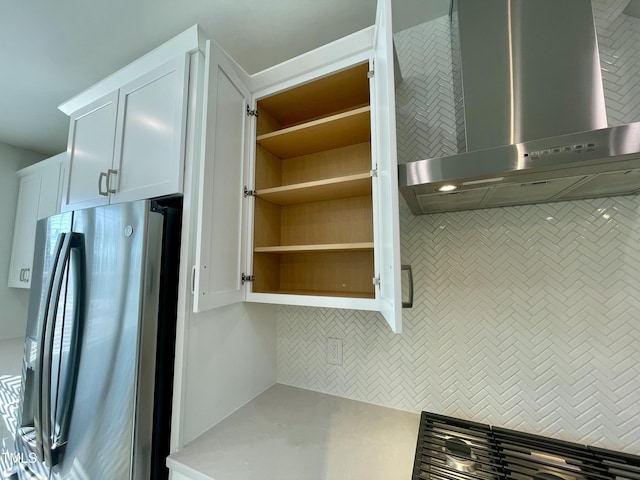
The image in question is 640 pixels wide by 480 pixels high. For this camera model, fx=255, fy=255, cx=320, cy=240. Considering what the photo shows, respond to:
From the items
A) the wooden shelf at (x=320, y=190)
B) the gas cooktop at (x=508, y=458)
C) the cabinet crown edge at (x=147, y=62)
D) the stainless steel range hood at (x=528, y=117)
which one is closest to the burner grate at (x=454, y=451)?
the gas cooktop at (x=508, y=458)

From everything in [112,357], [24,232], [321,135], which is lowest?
[112,357]

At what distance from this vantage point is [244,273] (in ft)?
3.96

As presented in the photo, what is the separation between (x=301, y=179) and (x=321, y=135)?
0.99 ft

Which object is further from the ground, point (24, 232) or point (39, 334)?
point (24, 232)

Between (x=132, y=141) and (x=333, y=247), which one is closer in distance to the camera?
(x=333, y=247)

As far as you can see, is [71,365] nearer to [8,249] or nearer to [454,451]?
[454,451]

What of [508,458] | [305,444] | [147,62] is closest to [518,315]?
[508,458]

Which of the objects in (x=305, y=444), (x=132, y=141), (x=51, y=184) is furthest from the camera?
(x=51, y=184)

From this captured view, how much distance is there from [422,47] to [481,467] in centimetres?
179

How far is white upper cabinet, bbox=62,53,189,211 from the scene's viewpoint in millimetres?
1073

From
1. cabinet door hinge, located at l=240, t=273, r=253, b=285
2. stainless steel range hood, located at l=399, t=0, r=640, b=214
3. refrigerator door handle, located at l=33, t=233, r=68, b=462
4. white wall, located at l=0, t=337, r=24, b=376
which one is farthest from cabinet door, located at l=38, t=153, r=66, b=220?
stainless steel range hood, located at l=399, t=0, r=640, b=214

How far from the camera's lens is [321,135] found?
129cm

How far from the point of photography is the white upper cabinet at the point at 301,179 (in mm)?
945

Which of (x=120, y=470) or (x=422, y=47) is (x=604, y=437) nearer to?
(x=120, y=470)
